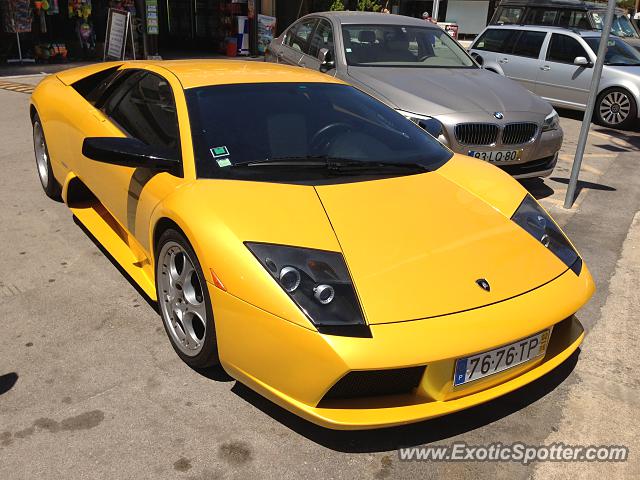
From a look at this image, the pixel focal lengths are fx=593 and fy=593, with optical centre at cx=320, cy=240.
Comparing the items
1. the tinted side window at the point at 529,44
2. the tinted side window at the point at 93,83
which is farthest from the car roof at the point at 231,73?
the tinted side window at the point at 529,44

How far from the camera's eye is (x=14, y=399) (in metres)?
2.58

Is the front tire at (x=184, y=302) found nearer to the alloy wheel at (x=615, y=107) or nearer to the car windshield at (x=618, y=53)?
the alloy wheel at (x=615, y=107)

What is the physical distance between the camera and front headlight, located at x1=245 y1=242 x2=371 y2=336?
214cm

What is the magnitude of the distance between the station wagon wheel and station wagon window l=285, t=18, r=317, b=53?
521cm

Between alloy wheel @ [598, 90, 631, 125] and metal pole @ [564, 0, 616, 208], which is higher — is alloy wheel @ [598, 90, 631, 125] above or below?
below

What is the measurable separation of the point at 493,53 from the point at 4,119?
8142 mm

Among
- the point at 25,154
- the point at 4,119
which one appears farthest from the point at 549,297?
the point at 4,119

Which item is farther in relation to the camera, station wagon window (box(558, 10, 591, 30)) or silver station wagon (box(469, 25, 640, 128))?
station wagon window (box(558, 10, 591, 30))

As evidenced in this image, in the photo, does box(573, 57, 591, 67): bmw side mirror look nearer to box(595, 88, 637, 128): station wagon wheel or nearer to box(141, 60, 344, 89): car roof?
box(595, 88, 637, 128): station wagon wheel

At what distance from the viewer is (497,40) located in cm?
1090

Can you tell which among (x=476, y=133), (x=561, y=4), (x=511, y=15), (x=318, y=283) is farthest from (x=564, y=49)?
(x=318, y=283)

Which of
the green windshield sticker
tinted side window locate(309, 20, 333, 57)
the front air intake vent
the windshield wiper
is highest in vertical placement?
tinted side window locate(309, 20, 333, 57)

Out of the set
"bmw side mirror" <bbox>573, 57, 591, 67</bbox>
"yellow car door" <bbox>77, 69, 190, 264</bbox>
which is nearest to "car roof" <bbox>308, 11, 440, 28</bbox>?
"bmw side mirror" <bbox>573, 57, 591, 67</bbox>

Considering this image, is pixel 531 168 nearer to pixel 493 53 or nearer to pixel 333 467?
pixel 333 467
